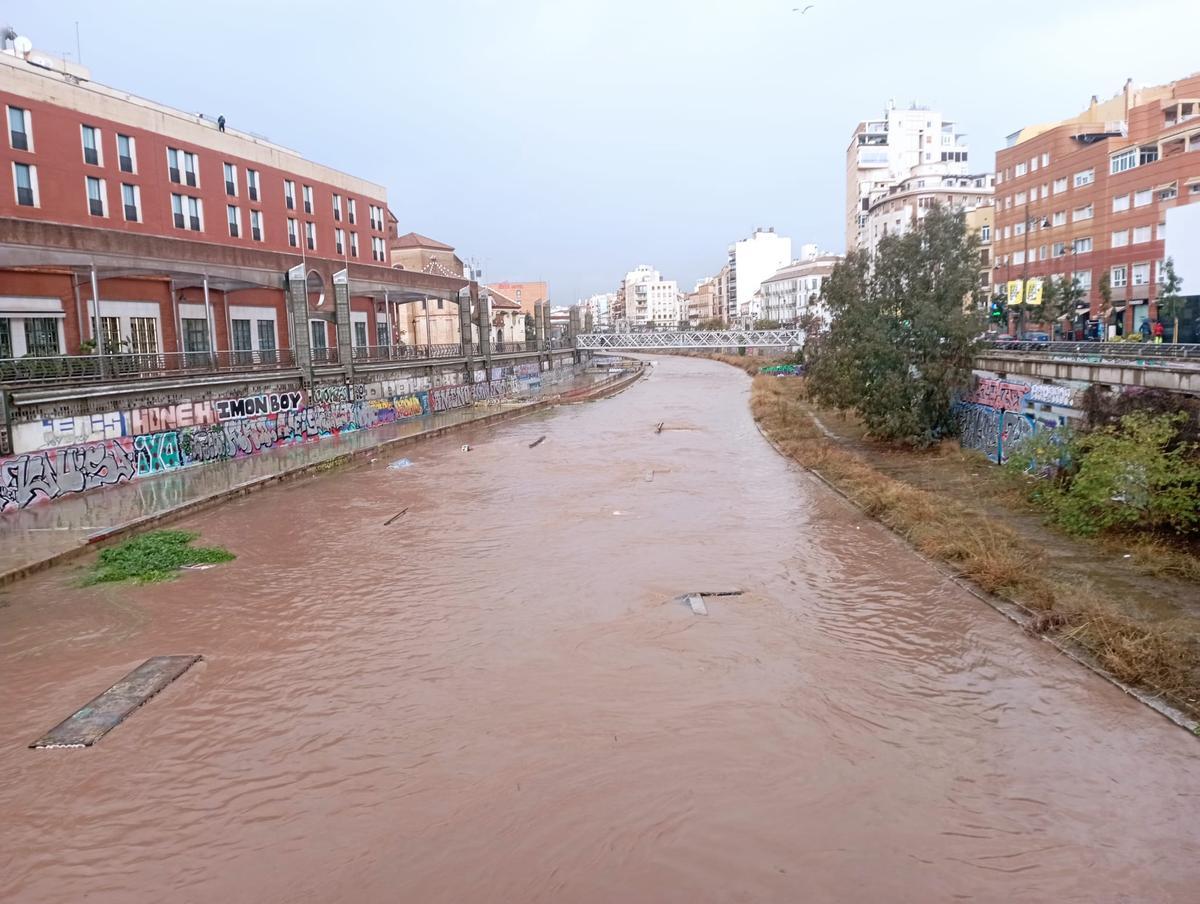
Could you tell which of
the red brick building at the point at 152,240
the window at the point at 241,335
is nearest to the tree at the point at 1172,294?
the red brick building at the point at 152,240

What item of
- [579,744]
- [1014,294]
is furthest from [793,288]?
[579,744]

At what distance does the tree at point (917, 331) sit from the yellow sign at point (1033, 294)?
57.4ft

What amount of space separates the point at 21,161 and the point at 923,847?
34012 mm

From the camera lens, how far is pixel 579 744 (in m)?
7.87

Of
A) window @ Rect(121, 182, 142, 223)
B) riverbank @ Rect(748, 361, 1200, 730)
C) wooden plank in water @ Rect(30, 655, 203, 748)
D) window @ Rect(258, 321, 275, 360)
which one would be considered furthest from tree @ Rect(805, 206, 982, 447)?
window @ Rect(121, 182, 142, 223)

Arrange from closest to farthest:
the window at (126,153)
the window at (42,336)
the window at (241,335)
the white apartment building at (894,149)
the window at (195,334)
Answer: the window at (42,336) → the window at (126,153) → the window at (195,334) → the window at (241,335) → the white apartment building at (894,149)

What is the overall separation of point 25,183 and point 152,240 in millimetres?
8046

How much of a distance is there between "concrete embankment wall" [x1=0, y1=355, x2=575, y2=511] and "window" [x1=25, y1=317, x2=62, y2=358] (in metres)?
6.05

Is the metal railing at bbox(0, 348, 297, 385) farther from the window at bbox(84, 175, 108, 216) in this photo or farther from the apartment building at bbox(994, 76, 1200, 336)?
the apartment building at bbox(994, 76, 1200, 336)

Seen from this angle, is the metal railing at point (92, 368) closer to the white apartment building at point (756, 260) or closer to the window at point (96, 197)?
the window at point (96, 197)

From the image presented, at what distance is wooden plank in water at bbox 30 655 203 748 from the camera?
8.12 metres

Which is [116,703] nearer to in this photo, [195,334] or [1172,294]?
[195,334]

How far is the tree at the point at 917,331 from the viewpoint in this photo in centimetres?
2389

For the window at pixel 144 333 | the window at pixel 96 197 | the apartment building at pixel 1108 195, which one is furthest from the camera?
the apartment building at pixel 1108 195
